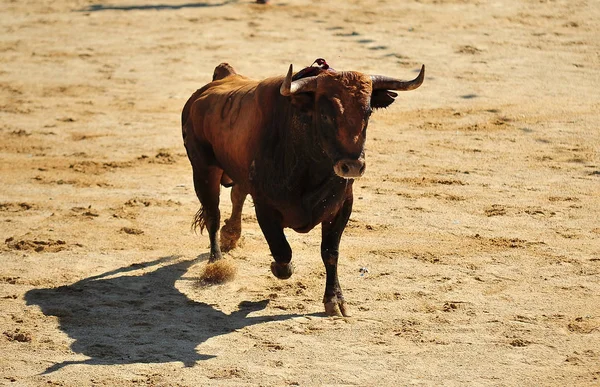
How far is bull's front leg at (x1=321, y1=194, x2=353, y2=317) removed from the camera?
800 centimetres

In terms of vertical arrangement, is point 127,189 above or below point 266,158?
below

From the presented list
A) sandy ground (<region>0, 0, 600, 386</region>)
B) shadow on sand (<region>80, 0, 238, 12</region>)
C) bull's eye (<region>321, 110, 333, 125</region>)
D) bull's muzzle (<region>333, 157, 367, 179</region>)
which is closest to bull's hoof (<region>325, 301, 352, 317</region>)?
sandy ground (<region>0, 0, 600, 386</region>)

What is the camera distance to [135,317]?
26.3ft

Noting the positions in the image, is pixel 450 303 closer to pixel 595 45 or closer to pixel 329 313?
pixel 329 313

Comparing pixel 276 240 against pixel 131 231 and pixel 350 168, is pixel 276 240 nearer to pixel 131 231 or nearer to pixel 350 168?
pixel 350 168

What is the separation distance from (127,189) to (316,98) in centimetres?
417

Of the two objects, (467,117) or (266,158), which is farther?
(467,117)

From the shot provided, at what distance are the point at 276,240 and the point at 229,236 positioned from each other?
62.6 inches

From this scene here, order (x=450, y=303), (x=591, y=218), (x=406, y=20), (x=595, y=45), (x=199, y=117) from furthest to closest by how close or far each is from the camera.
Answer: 1. (x=406, y=20)
2. (x=595, y=45)
3. (x=591, y=218)
4. (x=199, y=117)
5. (x=450, y=303)

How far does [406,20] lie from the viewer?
16.8 metres

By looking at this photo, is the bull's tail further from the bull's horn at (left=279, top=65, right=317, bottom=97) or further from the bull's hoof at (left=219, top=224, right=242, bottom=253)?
the bull's horn at (left=279, top=65, right=317, bottom=97)

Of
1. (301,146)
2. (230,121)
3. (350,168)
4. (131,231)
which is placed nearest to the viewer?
(350,168)

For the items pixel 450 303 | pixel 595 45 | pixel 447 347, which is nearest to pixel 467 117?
pixel 595 45

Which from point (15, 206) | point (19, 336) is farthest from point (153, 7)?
point (19, 336)
